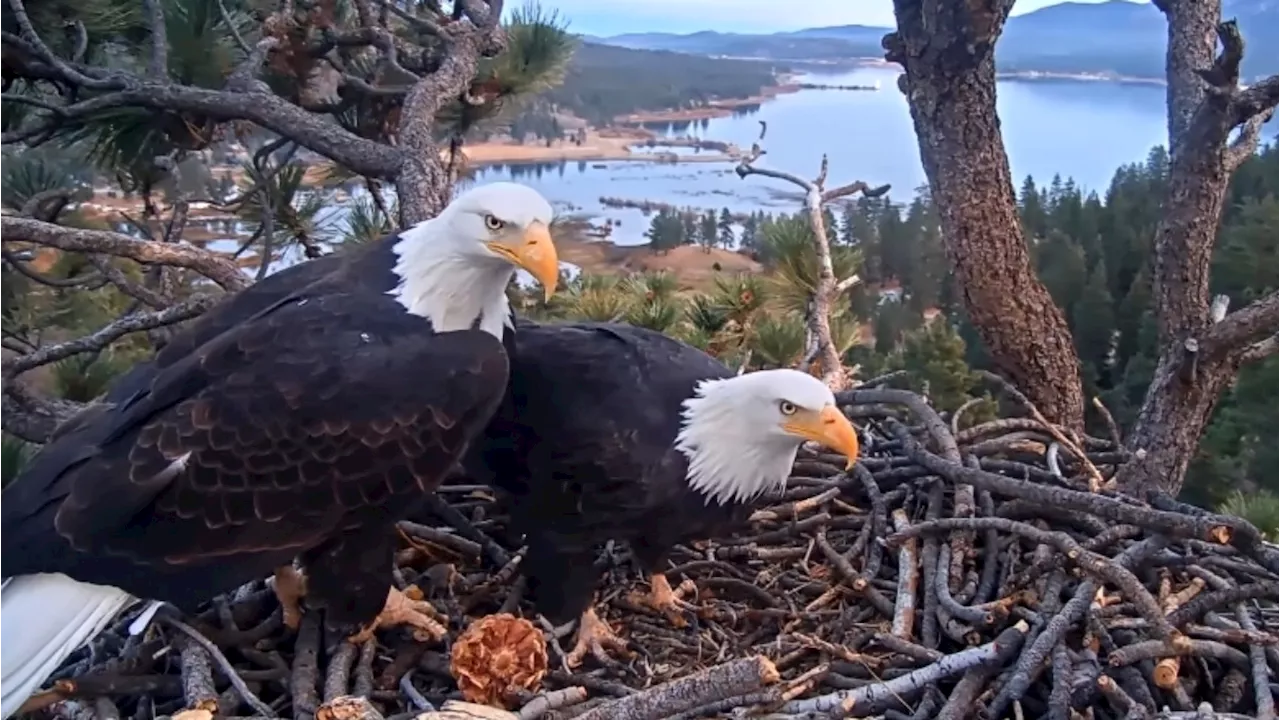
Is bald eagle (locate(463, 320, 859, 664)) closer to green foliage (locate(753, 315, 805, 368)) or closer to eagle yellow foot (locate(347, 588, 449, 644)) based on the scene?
eagle yellow foot (locate(347, 588, 449, 644))

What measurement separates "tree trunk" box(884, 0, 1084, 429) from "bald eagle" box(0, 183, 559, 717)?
1906mm

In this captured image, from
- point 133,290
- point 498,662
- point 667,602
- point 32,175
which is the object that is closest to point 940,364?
point 32,175

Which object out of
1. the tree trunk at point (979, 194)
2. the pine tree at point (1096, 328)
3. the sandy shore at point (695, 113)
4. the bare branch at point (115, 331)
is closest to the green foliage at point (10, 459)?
the bare branch at point (115, 331)

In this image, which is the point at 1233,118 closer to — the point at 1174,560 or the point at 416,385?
the point at 1174,560

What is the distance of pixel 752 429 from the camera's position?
258 cm

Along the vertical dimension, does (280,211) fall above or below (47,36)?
below

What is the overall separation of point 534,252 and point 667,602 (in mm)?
958

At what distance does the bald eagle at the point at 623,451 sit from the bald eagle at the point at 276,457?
9.6 inches

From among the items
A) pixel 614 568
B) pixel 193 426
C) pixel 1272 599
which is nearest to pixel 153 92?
pixel 193 426

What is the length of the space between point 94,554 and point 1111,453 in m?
3.01

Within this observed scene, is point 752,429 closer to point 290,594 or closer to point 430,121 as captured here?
point 290,594

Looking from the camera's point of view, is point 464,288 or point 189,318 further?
point 189,318

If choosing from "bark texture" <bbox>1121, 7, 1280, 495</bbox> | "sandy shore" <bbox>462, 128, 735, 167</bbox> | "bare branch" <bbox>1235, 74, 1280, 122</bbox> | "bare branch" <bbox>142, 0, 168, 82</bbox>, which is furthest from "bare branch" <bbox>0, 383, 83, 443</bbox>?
"sandy shore" <bbox>462, 128, 735, 167</bbox>

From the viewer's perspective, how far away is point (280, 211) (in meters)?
4.11
